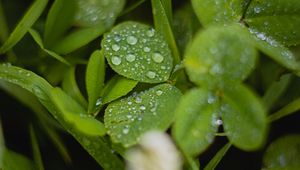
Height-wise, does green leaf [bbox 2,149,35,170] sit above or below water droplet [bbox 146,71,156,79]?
below

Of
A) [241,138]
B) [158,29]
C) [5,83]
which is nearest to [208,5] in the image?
[158,29]

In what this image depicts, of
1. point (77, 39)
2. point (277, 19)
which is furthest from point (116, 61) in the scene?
point (277, 19)

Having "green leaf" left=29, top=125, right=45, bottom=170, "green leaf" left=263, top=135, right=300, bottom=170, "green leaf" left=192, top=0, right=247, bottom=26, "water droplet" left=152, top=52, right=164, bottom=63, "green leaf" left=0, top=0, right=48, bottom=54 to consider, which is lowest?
"green leaf" left=263, top=135, right=300, bottom=170

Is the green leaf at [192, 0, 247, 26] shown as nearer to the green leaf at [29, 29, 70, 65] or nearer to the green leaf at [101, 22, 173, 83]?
the green leaf at [101, 22, 173, 83]

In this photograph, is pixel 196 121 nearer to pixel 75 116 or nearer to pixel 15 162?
pixel 75 116

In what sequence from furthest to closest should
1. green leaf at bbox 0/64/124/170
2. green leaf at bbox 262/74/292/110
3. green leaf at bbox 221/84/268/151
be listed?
green leaf at bbox 262/74/292/110
green leaf at bbox 0/64/124/170
green leaf at bbox 221/84/268/151

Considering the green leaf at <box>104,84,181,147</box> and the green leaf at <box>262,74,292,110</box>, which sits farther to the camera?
the green leaf at <box>262,74,292,110</box>

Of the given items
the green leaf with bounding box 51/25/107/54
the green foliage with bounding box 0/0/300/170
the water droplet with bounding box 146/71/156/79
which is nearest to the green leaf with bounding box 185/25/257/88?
the green foliage with bounding box 0/0/300/170

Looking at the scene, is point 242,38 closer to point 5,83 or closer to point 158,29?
point 158,29
